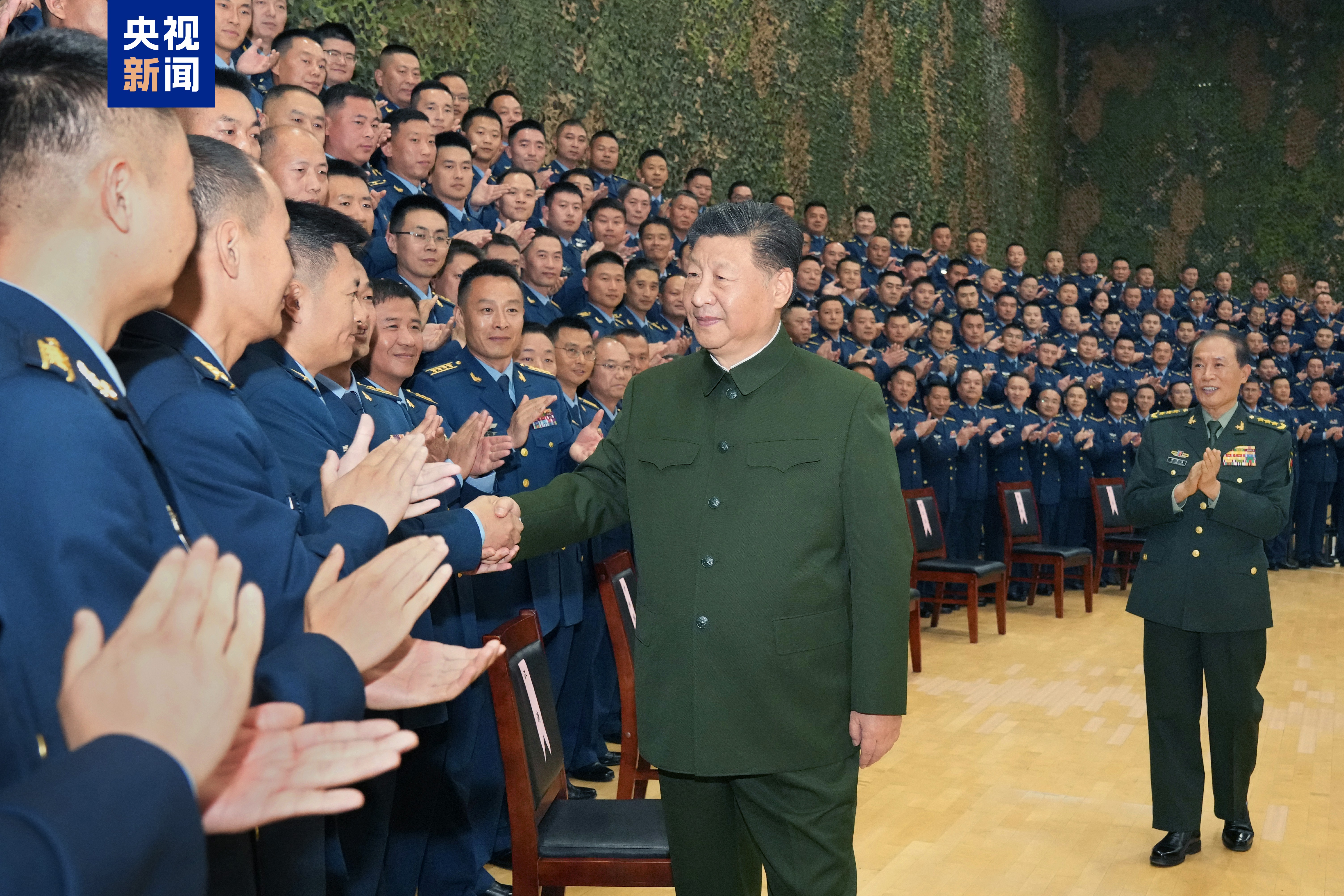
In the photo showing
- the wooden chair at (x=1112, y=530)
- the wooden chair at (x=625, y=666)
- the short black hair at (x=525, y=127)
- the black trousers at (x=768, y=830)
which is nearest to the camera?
the black trousers at (x=768, y=830)

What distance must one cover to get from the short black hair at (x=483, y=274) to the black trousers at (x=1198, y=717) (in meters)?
2.22

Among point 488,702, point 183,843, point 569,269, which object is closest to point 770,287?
point 183,843

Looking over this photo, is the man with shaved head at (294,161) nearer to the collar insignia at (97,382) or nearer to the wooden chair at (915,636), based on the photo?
the collar insignia at (97,382)

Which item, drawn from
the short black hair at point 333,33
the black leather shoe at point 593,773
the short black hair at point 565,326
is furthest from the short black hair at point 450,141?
the black leather shoe at point 593,773

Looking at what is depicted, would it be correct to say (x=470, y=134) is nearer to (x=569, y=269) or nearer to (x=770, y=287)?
(x=569, y=269)

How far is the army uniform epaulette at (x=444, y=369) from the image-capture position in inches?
134

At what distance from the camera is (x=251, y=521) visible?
125 centimetres

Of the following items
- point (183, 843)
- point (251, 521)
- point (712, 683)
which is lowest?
point (712, 683)

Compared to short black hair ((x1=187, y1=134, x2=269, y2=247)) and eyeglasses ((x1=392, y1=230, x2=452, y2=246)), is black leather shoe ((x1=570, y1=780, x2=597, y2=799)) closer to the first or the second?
eyeglasses ((x1=392, y1=230, x2=452, y2=246))

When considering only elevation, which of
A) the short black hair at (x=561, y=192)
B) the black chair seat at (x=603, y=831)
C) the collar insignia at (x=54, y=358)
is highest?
the short black hair at (x=561, y=192)

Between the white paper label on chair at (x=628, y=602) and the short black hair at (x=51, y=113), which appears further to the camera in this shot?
the white paper label on chair at (x=628, y=602)

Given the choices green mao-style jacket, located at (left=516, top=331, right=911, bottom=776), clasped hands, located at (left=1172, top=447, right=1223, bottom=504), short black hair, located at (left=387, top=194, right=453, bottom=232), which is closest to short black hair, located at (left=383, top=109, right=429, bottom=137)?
short black hair, located at (left=387, top=194, right=453, bottom=232)

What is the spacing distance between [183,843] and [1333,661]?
243 inches

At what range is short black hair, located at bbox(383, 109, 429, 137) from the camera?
4.33 m
